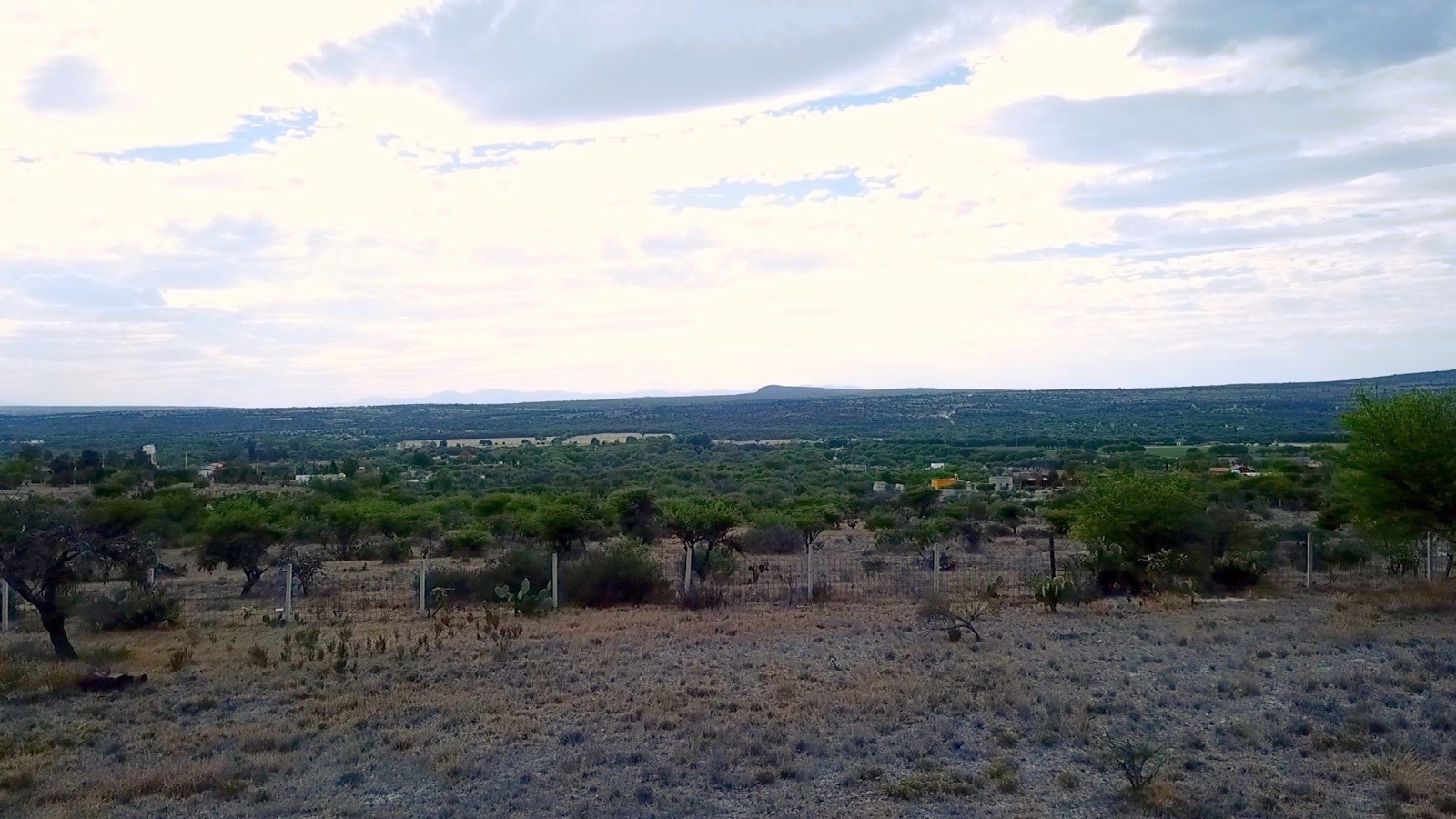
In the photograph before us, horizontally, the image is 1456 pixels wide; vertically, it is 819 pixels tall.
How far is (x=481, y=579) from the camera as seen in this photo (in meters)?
20.9

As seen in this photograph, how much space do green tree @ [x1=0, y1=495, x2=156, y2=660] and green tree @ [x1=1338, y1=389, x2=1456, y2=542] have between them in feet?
65.9

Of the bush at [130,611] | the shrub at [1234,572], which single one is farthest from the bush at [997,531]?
the bush at [130,611]

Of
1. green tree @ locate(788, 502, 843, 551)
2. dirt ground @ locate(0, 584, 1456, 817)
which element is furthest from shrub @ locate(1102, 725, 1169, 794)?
green tree @ locate(788, 502, 843, 551)

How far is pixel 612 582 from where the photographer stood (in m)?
20.2

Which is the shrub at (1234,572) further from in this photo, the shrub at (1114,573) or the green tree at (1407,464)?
the green tree at (1407,464)

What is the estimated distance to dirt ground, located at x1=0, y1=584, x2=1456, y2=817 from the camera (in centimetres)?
834

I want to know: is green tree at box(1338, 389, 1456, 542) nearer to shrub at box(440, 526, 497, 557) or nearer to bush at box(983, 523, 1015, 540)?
bush at box(983, 523, 1015, 540)

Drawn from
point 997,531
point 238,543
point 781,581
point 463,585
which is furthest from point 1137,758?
point 997,531

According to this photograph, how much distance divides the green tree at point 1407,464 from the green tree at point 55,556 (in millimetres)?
20084

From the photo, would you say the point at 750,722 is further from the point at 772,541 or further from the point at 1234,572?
the point at 772,541

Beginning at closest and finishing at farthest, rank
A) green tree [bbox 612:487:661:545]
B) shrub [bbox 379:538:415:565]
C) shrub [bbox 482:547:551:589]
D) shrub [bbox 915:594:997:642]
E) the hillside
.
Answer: shrub [bbox 915:594:997:642] < shrub [bbox 482:547:551:589] < shrub [bbox 379:538:415:565] < green tree [bbox 612:487:661:545] < the hillside

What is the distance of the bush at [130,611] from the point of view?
17359 mm

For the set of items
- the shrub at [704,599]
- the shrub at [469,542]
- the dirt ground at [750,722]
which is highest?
the dirt ground at [750,722]

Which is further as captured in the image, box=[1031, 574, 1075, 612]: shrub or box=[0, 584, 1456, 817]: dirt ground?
box=[1031, 574, 1075, 612]: shrub
